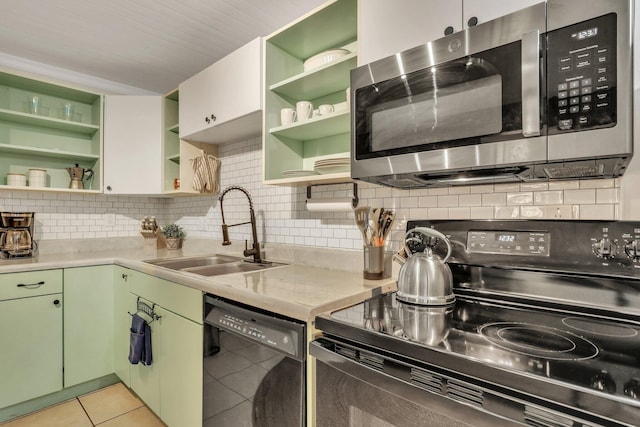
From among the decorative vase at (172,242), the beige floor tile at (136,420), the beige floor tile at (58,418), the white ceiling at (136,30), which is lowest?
the beige floor tile at (58,418)

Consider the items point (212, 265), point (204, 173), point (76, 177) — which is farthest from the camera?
point (76, 177)

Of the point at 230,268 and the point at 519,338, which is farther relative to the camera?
the point at 230,268

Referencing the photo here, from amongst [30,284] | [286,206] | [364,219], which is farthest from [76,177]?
[364,219]

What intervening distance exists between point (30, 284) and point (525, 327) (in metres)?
2.59

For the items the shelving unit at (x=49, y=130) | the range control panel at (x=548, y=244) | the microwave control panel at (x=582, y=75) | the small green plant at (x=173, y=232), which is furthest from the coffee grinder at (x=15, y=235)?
the microwave control panel at (x=582, y=75)

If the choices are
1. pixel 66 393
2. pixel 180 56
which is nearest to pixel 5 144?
pixel 180 56

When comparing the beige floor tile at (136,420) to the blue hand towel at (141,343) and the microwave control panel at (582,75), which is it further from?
the microwave control panel at (582,75)

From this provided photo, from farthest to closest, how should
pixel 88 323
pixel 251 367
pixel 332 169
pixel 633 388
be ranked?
pixel 88 323 < pixel 332 169 < pixel 251 367 < pixel 633 388

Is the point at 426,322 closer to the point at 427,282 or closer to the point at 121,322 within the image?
the point at 427,282

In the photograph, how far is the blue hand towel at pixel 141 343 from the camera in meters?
1.88

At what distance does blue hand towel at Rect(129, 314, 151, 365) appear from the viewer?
6.15 feet

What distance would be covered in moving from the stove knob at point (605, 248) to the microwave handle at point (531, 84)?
465 millimetres

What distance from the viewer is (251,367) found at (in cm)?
124

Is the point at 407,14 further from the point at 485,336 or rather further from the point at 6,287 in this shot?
the point at 6,287
